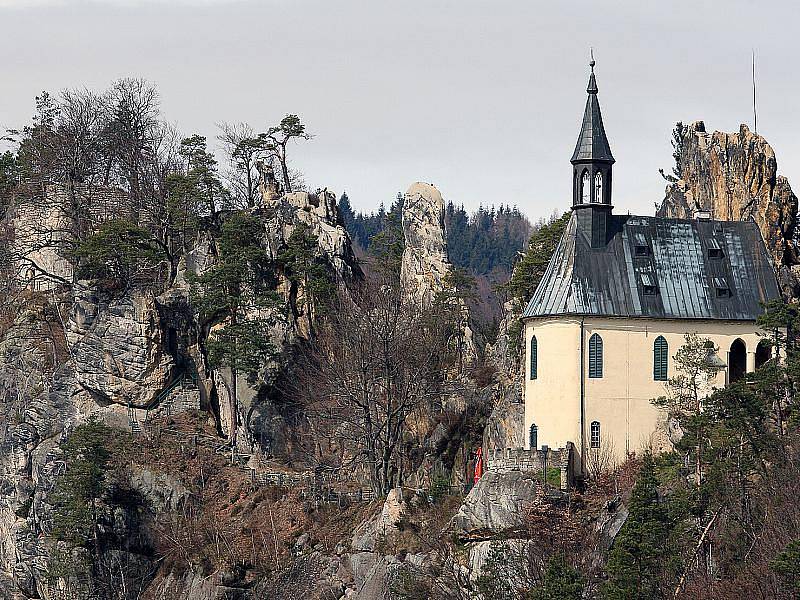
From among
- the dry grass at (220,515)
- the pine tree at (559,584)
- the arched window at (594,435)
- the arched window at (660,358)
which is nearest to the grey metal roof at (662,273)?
the arched window at (660,358)

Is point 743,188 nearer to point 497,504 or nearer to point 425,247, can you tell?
point 425,247

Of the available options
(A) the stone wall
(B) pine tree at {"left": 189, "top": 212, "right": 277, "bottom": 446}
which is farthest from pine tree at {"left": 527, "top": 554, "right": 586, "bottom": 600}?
(B) pine tree at {"left": 189, "top": 212, "right": 277, "bottom": 446}

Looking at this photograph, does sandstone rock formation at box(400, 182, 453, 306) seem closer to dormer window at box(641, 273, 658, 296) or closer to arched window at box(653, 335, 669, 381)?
dormer window at box(641, 273, 658, 296)

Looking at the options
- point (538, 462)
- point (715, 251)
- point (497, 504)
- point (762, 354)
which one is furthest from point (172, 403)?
point (762, 354)

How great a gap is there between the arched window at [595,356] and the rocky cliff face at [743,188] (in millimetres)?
8190

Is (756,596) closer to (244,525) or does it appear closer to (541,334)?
(541,334)

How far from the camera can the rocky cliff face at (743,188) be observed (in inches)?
2377

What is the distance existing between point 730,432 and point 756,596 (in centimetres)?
722

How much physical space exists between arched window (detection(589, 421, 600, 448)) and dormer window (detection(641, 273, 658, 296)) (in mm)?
4994

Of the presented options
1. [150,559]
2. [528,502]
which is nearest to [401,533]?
[528,502]

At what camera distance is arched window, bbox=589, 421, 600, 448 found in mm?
54081

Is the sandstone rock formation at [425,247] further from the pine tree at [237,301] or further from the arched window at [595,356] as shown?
the arched window at [595,356]

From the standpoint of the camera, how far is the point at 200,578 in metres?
59.7

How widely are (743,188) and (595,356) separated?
11.5 meters
